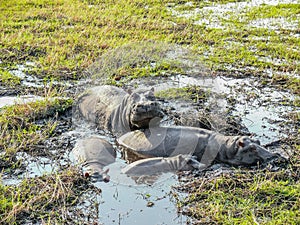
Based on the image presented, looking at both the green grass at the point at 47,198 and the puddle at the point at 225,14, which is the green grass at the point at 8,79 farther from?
the puddle at the point at 225,14

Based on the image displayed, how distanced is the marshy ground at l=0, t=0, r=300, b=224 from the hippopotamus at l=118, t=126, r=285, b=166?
21 cm

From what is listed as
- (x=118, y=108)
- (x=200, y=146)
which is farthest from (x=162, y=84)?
(x=200, y=146)

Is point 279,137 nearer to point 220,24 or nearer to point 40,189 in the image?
point 40,189

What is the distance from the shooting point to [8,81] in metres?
9.77

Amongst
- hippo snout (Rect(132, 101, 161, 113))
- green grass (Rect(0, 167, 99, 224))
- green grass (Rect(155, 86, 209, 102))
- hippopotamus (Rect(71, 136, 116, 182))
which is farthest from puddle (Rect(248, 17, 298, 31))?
green grass (Rect(0, 167, 99, 224))

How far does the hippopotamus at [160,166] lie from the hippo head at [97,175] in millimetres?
263

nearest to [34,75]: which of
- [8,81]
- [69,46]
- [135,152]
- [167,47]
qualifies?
[8,81]

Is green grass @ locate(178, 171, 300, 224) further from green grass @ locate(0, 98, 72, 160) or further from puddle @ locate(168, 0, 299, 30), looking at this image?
puddle @ locate(168, 0, 299, 30)

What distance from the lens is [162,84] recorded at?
9.77 metres

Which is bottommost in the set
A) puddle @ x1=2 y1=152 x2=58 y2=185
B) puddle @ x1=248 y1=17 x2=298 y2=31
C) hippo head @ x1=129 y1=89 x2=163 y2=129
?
puddle @ x1=248 y1=17 x2=298 y2=31

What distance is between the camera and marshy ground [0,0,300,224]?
232 inches

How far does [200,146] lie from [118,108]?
156cm

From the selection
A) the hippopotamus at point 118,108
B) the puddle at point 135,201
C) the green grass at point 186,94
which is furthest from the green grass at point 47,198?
the green grass at point 186,94

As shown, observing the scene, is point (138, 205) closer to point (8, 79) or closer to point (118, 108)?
point (118, 108)
